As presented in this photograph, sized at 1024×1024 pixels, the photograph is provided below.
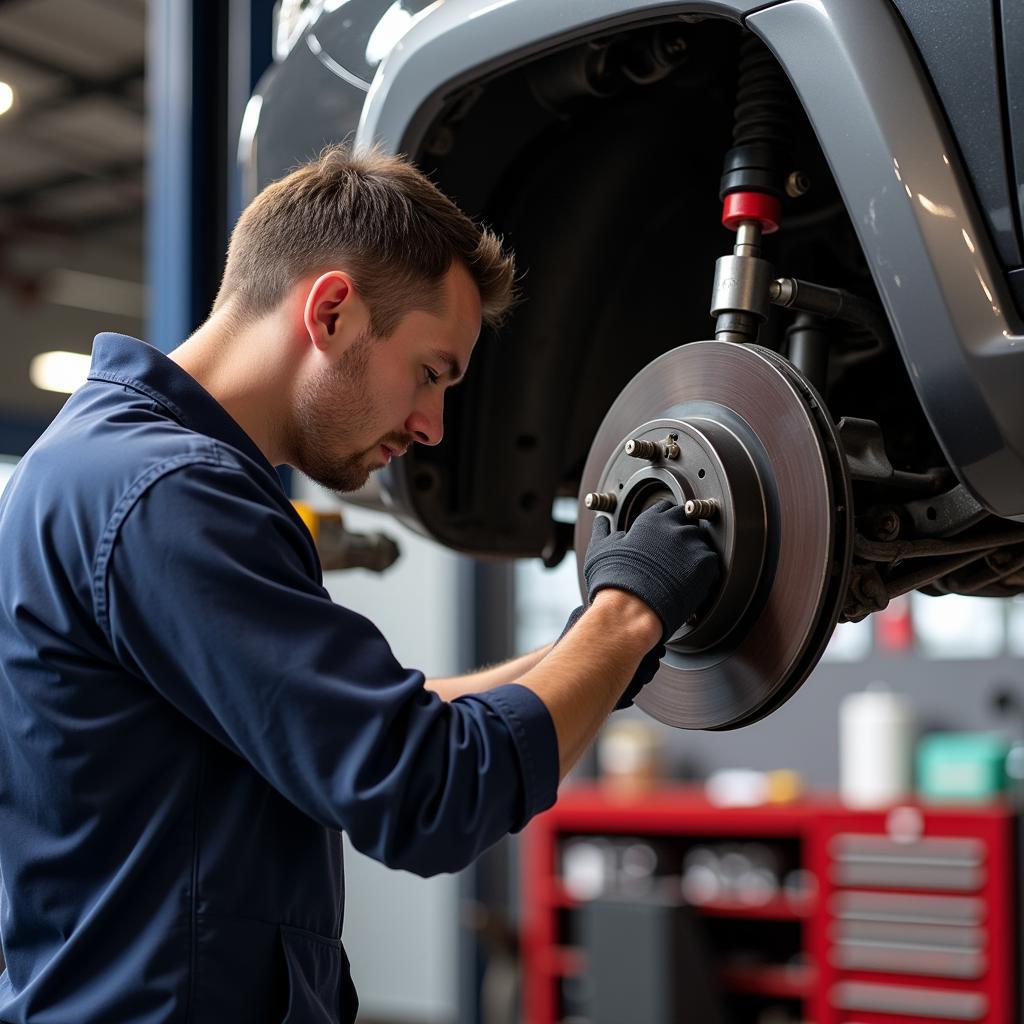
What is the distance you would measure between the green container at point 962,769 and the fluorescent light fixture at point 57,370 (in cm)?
236

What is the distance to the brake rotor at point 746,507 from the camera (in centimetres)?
84

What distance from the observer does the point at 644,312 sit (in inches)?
52.0

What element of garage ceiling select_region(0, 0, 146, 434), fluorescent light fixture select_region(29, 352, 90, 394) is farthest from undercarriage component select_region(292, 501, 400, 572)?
fluorescent light fixture select_region(29, 352, 90, 394)

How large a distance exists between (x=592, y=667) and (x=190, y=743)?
24 cm

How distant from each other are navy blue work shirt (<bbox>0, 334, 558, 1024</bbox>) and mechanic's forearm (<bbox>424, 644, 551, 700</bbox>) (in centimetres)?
33

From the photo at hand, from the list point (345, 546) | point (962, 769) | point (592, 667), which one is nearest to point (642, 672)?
point (592, 667)

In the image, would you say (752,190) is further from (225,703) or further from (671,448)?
(225,703)

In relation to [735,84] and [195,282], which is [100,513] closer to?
[735,84]

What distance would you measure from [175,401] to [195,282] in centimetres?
133

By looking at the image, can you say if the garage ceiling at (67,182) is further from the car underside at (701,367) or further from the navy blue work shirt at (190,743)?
the navy blue work shirt at (190,743)

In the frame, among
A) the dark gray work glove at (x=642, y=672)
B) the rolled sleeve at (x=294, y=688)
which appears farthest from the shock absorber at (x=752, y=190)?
the rolled sleeve at (x=294, y=688)

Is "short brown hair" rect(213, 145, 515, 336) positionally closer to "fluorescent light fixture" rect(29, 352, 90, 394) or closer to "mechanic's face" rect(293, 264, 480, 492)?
"mechanic's face" rect(293, 264, 480, 492)

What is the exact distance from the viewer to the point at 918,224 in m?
0.76

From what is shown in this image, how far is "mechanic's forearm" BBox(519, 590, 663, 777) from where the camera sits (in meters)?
0.78
